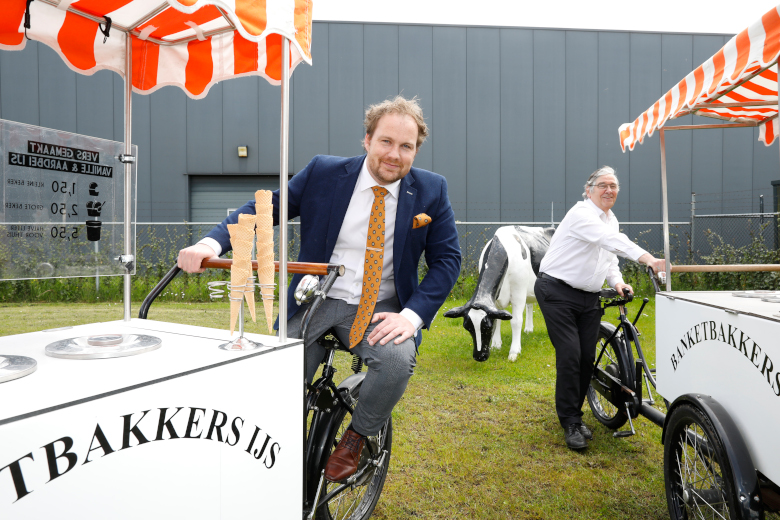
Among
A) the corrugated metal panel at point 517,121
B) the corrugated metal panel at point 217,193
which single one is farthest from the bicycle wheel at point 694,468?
the corrugated metal panel at point 217,193

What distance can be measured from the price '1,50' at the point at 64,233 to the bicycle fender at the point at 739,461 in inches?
100

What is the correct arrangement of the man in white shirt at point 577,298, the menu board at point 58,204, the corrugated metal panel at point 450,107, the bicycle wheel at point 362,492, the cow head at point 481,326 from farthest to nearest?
1. the corrugated metal panel at point 450,107
2. the cow head at point 481,326
3. the man in white shirt at point 577,298
4. the bicycle wheel at point 362,492
5. the menu board at point 58,204

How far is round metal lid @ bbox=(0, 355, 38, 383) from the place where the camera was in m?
1.19

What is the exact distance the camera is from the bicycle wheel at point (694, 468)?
6.87ft

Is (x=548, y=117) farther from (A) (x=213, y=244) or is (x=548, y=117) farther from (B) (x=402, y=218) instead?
(A) (x=213, y=244)

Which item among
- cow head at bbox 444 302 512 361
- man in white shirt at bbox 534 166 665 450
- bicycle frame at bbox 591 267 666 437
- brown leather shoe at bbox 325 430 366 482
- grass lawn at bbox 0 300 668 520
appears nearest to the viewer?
brown leather shoe at bbox 325 430 366 482

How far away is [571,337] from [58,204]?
10.3 feet

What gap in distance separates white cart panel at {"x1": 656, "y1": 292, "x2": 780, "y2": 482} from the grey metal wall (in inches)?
388

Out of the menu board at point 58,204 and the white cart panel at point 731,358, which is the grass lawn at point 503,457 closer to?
the white cart panel at point 731,358

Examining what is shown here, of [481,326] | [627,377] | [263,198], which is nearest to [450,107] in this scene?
[481,326]

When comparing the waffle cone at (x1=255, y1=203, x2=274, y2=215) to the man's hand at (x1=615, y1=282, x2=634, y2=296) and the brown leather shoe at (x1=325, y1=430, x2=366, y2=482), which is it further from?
the man's hand at (x1=615, y1=282, x2=634, y2=296)

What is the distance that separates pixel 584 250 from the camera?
3684 millimetres

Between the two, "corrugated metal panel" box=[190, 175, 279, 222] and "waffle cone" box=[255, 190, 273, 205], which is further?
"corrugated metal panel" box=[190, 175, 279, 222]

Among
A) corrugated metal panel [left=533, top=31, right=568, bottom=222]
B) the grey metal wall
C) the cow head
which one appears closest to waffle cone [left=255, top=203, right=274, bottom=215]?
the cow head
